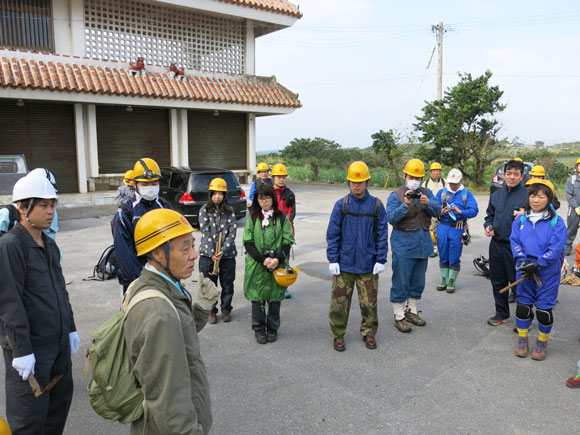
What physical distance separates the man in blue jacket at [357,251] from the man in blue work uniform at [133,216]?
1924 millimetres

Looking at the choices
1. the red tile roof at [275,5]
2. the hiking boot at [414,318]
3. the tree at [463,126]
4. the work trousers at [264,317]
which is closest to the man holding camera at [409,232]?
the hiking boot at [414,318]

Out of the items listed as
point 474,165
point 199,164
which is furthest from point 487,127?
point 199,164

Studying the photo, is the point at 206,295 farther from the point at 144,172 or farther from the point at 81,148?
the point at 81,148

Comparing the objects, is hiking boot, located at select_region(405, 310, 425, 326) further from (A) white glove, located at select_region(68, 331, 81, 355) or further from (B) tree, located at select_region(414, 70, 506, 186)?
(B) tree, located at select_region(414, 70, 506, 186)

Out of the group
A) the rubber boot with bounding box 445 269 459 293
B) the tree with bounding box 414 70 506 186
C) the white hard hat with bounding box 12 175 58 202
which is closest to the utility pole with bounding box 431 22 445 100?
the tree with bounding box 414 70 506 186

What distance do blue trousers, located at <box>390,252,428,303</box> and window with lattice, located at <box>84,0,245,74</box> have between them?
43.3 feet

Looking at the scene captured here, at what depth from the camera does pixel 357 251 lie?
15.6 feet

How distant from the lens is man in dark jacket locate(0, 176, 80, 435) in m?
2.50

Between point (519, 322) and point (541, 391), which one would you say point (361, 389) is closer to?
point (541, 391)

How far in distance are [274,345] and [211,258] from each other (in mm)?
1317

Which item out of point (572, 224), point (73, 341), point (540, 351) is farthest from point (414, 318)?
point (572, 224)

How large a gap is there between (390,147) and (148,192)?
22.1m

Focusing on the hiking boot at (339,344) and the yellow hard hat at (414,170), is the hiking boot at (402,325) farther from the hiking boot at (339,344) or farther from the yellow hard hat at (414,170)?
the yellow hard hat at (414,170)

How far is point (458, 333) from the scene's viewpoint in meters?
5.23
